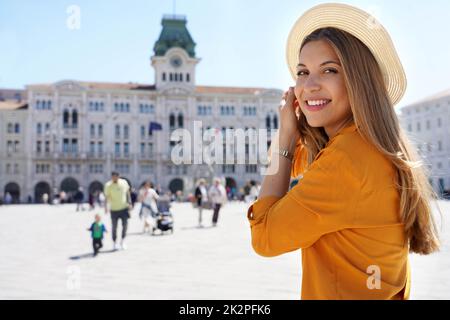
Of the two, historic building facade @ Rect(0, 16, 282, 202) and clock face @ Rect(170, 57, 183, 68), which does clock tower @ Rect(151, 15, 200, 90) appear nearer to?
clock face @ Rect(170, 57, 183, 68)

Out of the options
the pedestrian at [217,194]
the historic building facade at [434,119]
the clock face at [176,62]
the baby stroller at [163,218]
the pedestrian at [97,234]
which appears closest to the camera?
the pedestrian at [97,234]

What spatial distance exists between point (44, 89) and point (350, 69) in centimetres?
6002

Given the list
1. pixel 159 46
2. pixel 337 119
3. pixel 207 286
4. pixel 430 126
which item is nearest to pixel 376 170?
pixel 337 119

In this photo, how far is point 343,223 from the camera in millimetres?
1228

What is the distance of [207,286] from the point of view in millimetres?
5656

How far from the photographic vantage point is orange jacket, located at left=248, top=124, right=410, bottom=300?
1.22 m

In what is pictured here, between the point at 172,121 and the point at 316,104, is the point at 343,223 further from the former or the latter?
the point at 172,121

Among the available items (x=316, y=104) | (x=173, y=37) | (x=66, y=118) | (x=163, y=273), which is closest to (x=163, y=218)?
(x=163, y=273)

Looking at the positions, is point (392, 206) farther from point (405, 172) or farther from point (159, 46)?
point (159, 46)

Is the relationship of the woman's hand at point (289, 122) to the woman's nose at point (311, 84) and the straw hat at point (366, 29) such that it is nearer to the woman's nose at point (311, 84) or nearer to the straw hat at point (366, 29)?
the woman's nose at point (311, 84)

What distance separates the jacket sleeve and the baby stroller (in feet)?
41.1

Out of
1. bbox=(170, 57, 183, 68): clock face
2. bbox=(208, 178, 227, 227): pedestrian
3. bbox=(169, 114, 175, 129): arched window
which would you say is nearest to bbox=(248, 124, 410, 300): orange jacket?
bbox=(208, 178, 227, 227): pedestrian

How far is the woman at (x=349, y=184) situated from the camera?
4.03ft

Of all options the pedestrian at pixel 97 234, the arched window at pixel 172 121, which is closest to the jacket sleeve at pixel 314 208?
the pedestrian at pixel 97 234
